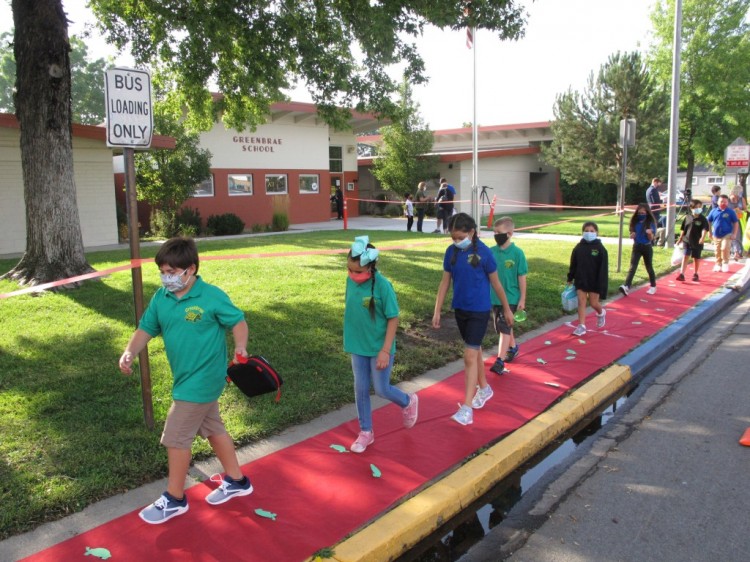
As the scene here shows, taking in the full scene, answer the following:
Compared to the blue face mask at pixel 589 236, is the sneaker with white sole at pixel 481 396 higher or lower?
lower

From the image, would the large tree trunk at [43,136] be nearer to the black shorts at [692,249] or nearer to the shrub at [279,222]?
the black shorts at [692,249]

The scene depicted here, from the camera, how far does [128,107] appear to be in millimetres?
4312

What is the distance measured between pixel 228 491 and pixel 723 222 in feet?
40.3

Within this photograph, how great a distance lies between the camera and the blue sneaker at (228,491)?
365 cm

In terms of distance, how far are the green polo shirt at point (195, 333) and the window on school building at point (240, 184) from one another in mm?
21056

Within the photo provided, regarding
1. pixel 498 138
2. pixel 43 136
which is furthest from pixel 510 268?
pixel 498 138

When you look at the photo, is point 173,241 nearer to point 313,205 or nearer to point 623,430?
point 623,430

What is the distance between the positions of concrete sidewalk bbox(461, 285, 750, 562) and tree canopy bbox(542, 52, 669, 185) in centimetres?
2775

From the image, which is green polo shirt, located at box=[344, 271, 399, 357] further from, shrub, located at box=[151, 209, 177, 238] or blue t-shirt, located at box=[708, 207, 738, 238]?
shrub, located at box=[151, 209, 177, 238]

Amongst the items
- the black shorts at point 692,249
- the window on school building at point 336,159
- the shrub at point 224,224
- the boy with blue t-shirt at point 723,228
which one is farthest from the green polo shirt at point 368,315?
the window on school building at point 336,159

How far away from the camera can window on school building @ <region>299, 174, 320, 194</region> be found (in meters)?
26.5

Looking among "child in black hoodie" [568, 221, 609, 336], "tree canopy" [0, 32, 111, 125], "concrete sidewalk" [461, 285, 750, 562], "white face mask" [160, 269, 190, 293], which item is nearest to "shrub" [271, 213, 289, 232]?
"child in black hoodie" [568, 221, 609, 336]

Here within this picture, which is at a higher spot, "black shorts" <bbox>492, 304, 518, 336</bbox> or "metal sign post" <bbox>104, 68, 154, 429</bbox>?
"metal sign post" <bbox>104, 68, 154, 429</bbox>

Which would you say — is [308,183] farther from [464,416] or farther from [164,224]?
[464,416]
